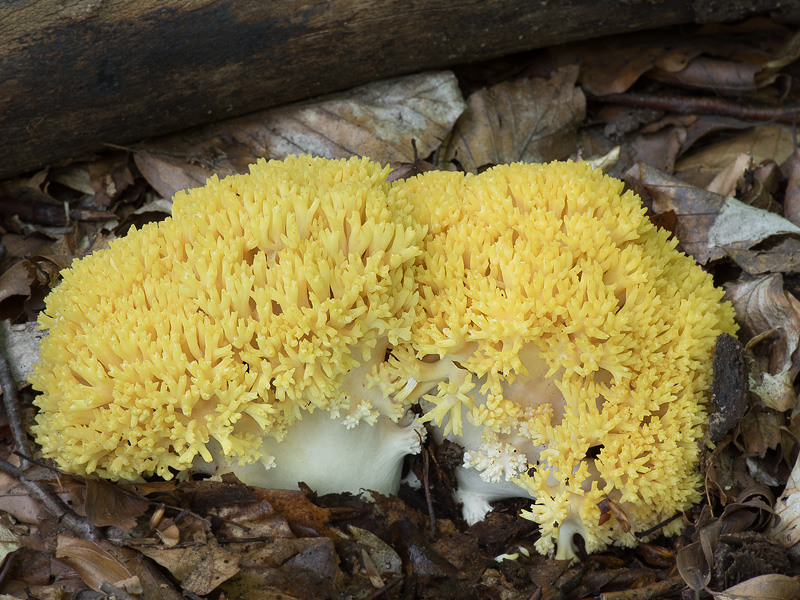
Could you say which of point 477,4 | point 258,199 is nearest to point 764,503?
point 258,199

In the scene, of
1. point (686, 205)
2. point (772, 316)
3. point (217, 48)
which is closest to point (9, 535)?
point (217, 48)

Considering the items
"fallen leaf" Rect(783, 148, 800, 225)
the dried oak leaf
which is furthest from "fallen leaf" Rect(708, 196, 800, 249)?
"fallen leaf" Rect(783, 148, 800, 225)

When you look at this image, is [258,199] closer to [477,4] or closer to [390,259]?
[390,259]

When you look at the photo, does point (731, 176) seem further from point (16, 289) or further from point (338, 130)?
point (16, 289)

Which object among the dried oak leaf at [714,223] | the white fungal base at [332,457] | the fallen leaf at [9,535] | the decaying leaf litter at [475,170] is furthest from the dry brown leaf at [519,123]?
the fallen leaf at [9,535]

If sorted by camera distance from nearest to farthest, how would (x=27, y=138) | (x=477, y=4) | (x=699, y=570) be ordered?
(x=699, y=570) < (x=27, y=138) < (x=477, y=4)

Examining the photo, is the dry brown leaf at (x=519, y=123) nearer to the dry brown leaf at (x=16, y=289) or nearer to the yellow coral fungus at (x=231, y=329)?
the yellow coral fungus at (x=231, y=329)
